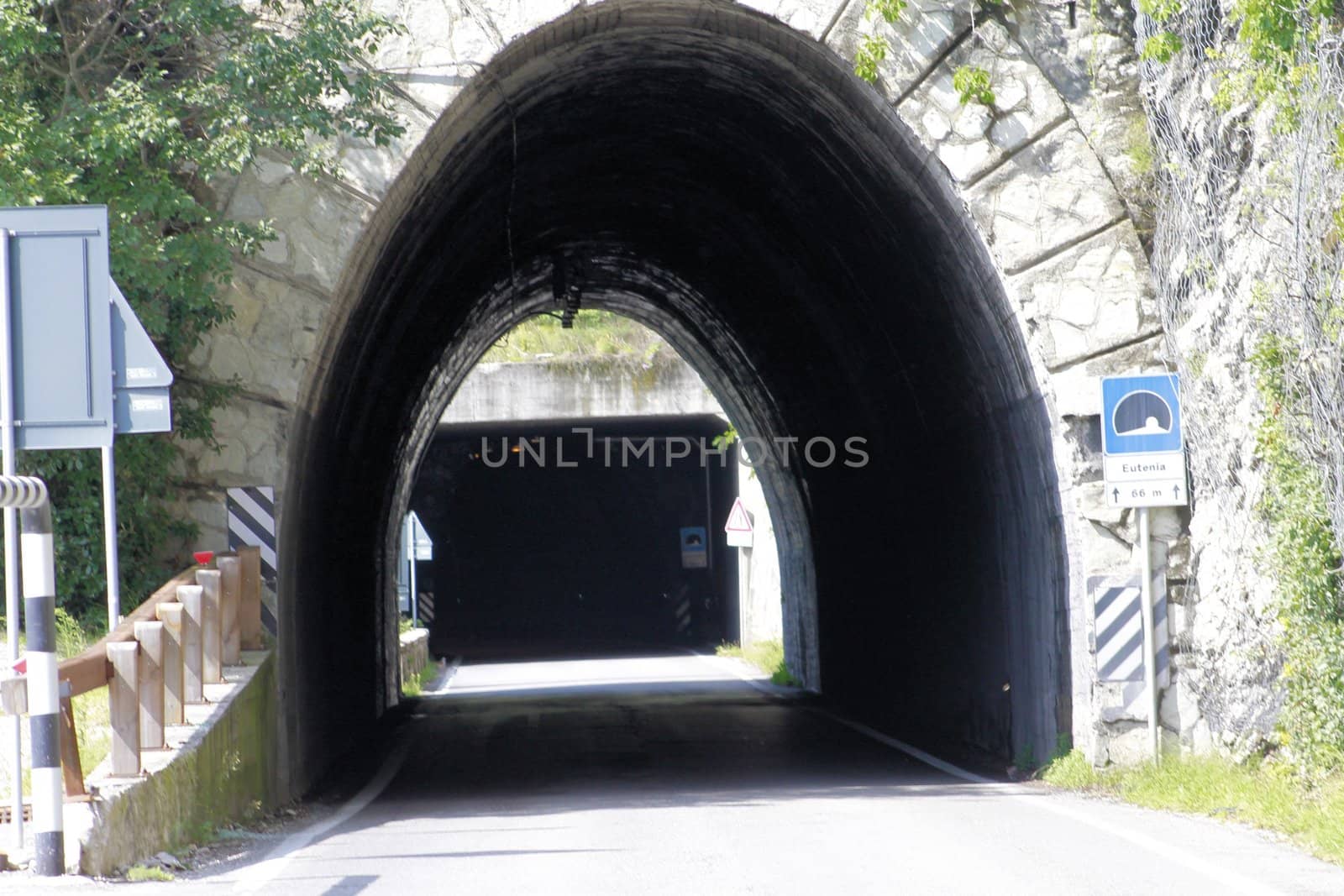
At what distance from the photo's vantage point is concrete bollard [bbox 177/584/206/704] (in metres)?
8.08

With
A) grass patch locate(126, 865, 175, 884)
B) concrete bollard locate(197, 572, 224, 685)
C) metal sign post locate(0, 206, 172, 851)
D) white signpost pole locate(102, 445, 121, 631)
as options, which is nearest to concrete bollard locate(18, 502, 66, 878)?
metal sign post locate(0, 206, 172, 851)

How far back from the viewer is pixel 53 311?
6781 mm

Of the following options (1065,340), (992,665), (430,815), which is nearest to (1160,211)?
(1065,340)

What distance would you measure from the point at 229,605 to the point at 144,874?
296 centimetres

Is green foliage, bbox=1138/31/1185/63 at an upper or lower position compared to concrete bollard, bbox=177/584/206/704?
upper

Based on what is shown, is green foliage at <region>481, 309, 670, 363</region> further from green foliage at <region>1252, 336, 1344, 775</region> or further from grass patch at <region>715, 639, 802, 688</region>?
green foliage at <region>1252, 336, 1344, 775</region>

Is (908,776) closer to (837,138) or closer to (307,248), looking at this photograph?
(837,138)

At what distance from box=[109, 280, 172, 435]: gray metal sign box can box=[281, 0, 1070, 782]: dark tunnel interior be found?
2.55 meters

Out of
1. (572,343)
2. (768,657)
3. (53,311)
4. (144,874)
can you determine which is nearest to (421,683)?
(768,657)

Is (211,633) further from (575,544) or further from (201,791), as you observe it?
(575,544)

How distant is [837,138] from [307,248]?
12.9ft

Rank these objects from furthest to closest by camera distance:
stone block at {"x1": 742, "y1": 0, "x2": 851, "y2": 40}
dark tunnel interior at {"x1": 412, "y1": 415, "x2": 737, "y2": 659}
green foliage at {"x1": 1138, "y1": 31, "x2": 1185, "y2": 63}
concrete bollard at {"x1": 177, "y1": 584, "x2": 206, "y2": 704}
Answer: dark tunnel interior at {"x1": 412, "y1": 415, "x2": 737, "y2": 659} → stone block at {"x1": 742, "y1": 0, "x2": 851, "y2": 40} → green foliage at {"x1": 1138, "y1": 31, "x2": 1185, "y2": 63} → concrete bollard at {"x1": 177, "y1": 584, "x2": 206, "y2": 704}

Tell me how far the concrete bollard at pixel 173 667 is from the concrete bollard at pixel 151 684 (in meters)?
0.27

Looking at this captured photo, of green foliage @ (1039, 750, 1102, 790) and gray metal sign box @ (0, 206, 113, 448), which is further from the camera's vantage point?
green foliage @ (1039, 750, 1102, 790)
